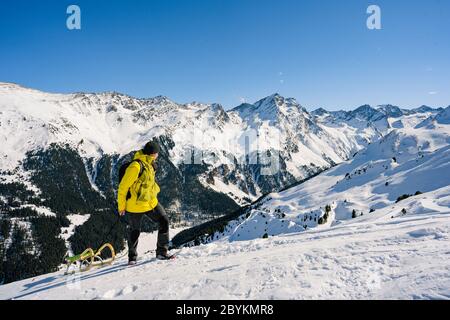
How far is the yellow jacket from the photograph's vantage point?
1173 cm

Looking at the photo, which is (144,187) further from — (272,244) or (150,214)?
(272,244)

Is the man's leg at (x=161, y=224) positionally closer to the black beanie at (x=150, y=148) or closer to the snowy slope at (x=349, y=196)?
the black beanie at (x=150, y=148)

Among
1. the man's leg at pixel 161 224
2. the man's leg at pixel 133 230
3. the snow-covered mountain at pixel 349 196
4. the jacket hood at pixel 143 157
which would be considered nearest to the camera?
the jacket hood at pixel 143 157

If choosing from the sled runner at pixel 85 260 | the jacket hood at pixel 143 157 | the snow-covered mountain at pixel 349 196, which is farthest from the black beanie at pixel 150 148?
the snow-covered mountain at pixel 349 196

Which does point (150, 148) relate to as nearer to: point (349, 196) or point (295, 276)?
point (295, 276)

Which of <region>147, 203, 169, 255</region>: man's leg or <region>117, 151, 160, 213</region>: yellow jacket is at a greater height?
<region>117, 151, 160, 213</region>: yellow jacket

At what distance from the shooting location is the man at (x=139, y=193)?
464 inches

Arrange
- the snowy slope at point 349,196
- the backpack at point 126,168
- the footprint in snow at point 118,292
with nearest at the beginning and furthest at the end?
the footprint in snow at point 118,292, the backpack at point 126,168, the snowy slope at point 349,196

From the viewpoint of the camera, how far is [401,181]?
13238 cm

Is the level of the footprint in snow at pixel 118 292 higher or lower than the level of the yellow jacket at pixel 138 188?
lower

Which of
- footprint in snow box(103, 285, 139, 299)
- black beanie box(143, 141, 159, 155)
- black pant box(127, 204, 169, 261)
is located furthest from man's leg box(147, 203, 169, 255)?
footprint in snow box(103, 285, 139, 299)

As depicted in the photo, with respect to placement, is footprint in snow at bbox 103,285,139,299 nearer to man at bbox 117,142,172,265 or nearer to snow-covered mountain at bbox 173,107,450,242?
man at bbox 117,142,172,265
